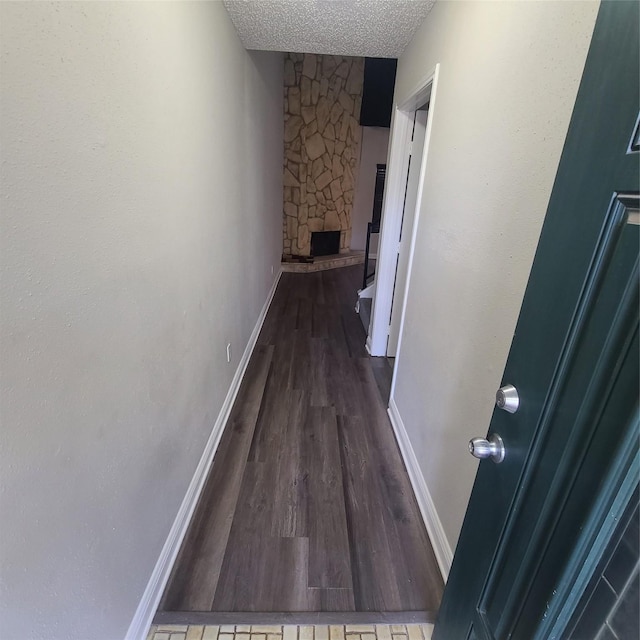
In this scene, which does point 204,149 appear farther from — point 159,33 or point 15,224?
point 15,224

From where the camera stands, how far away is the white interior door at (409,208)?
8.34ft

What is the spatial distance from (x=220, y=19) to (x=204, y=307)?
4.83ft

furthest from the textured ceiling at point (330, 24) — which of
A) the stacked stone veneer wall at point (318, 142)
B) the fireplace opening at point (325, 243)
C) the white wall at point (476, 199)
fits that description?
the fireplace opening at point (325, 243)

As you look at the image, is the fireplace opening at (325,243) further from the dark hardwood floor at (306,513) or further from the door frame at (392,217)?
the dark hardwood floor at (306,513)

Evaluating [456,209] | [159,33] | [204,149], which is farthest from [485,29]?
[204,149]

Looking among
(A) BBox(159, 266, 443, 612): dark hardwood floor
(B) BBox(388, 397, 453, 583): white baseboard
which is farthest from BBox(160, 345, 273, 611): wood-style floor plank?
(B) BBox(388, 397, 453, 583): white baseboard

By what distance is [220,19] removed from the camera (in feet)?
6.09

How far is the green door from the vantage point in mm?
508

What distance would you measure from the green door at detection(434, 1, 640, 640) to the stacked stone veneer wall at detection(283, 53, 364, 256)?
6.04 meters

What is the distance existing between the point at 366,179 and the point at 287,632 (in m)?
7.23

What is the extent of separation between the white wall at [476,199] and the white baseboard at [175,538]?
110 cm

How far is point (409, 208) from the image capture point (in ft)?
8.66

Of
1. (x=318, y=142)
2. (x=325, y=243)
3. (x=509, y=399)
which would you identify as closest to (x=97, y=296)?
(x=509, y=399)

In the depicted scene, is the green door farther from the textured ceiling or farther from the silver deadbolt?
the textured ceiling
